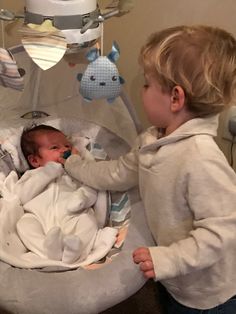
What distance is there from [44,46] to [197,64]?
1.01 ft

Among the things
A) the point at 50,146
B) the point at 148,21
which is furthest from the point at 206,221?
the point at 148,21

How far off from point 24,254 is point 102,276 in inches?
8.3

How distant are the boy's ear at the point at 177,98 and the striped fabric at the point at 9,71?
34 cm

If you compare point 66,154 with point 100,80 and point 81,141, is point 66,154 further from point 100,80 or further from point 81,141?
point 100,80

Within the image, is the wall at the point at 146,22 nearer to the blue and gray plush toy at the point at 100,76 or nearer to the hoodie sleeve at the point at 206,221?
the blue and gray plush toy at the point at 100,76

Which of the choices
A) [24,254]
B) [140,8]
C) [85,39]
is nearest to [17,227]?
[24,254]

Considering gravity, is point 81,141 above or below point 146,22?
below

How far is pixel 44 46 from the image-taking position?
3.21ft

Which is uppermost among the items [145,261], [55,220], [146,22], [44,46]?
[44,46]

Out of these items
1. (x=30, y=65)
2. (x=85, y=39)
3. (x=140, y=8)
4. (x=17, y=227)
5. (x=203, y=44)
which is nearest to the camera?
(x=203, y=44)

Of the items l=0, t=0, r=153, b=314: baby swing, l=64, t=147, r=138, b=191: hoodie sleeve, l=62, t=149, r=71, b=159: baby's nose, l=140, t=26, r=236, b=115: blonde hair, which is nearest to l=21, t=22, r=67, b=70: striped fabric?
l=0, t=0, r=153, b=314: baby swing

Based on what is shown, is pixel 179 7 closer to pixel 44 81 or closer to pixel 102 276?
pixel 44 81

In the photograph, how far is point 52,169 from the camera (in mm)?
1379

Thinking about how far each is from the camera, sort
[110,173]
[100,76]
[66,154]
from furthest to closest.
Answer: [66,154] < [110,173] < [100,76]
